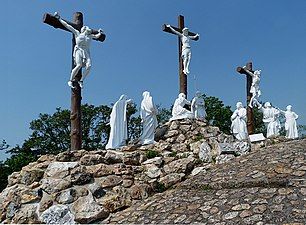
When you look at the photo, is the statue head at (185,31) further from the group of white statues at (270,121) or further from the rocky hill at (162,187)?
the rocky hill at (162,187)

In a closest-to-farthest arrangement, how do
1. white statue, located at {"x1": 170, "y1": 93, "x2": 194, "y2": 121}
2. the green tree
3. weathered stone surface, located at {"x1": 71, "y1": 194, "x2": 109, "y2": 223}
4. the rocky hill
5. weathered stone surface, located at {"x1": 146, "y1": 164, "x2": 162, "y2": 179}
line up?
the rocky hill < weathered stone surface, located at {"x1": 71, "y1": 194, "x2": 109, "y2": 223} < weathered stone surface, located at {"x1": 146, "y1": 164, "x2": 162, "y2": 179} < white statue, located at {"x1": 170, "y1": 93, "x2": 194, "y2": 121} < the green tree

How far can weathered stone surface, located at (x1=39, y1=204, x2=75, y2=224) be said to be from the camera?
25.7 feet

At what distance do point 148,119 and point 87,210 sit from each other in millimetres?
4221

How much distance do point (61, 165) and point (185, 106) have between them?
5827 mm

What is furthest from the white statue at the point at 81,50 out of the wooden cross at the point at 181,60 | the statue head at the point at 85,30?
the wooden cross at the point at 181,60

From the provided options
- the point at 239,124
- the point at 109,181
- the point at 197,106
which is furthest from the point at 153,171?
the point at 239,124

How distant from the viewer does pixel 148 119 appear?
11633 mm

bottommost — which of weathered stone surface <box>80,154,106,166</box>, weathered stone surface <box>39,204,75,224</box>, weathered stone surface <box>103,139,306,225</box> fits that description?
weathered stone surface <box>39,204,75,224</box>

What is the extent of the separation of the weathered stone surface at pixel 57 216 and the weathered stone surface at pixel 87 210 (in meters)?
0.12

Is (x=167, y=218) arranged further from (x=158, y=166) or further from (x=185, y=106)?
(x=185, y=106)

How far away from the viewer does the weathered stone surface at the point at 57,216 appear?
7840 millimetres

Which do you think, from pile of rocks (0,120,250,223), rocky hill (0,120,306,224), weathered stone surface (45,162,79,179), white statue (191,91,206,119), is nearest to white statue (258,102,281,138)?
white statue (191,91,206,119)

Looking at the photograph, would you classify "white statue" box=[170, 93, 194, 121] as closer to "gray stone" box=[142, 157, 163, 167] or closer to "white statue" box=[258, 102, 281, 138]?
"gray stone" box=[142, 157, 163, 167]

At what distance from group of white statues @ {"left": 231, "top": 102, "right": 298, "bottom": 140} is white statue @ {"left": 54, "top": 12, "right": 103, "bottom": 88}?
613cm
